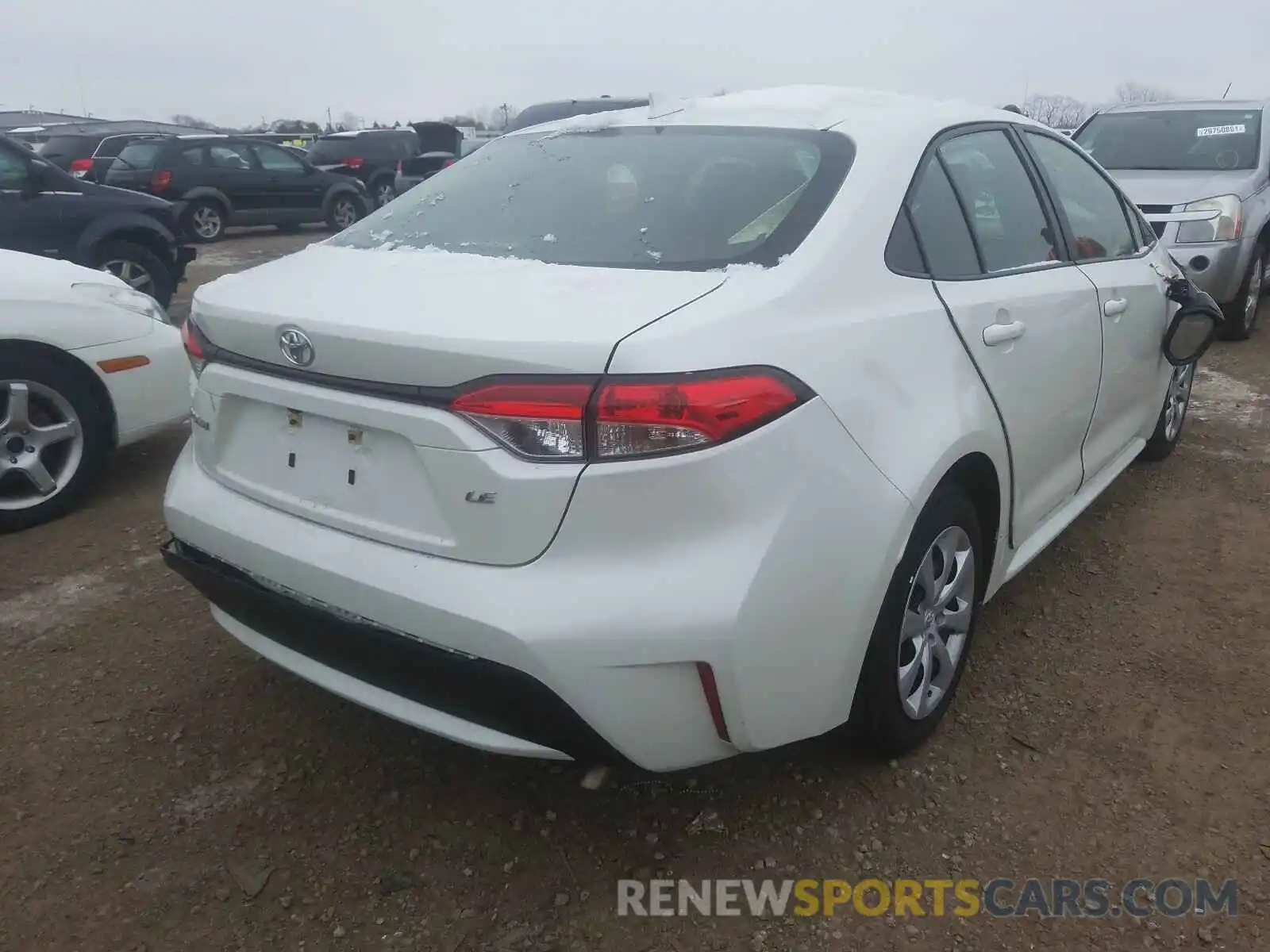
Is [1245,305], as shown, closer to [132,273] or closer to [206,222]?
[132,273]

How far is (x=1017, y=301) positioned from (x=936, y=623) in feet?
2.86

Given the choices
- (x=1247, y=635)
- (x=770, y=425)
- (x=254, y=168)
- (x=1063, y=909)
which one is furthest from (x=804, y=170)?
(x=254, y=168)

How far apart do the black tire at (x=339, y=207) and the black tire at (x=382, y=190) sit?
1.78 meters

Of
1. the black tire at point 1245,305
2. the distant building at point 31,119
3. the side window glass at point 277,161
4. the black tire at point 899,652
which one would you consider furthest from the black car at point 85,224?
the distant building at point 31,119

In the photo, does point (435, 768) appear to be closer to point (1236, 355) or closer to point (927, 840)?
point (927, 840)

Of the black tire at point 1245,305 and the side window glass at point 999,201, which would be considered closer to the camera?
the side window glass at point 999,201

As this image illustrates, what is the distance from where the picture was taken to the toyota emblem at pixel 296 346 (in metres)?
2.02

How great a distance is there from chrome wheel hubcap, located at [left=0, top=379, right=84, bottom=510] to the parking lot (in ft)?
2.69

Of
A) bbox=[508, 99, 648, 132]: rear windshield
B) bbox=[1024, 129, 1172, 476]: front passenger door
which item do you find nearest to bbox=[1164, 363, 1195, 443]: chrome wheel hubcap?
bbox=[1024, 129, 1172, 476]: front passenger door

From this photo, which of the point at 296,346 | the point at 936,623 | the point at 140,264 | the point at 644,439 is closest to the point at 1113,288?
the point at 936,623

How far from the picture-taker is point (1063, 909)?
2.08m

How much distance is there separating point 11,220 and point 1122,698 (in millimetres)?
7538

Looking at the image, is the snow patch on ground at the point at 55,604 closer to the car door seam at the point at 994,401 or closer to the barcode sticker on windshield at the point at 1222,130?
the car door seam at the point at 994,401

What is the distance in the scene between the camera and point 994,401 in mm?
2465
